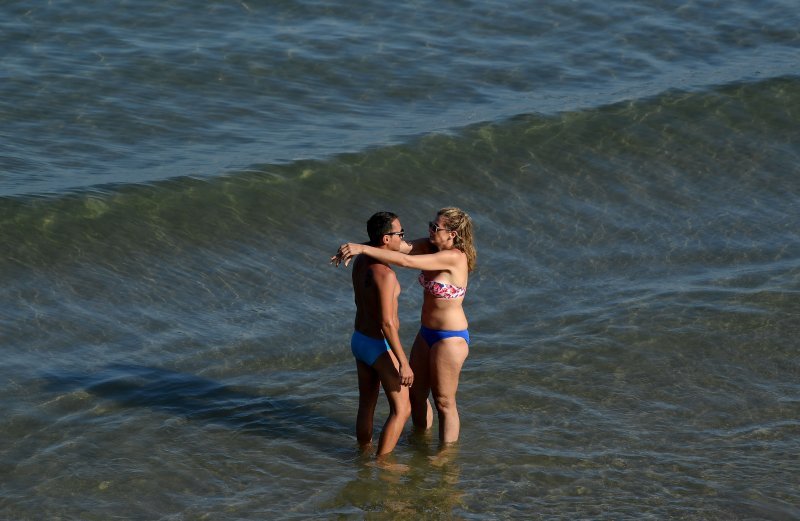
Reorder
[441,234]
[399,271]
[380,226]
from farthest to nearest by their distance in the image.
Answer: [399,271] < [441,234] < [380,226]

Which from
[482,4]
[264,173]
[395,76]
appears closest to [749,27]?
[482,4]

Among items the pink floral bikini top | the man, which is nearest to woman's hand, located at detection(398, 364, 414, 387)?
the man

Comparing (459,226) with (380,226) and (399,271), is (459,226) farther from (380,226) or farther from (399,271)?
(399,271)

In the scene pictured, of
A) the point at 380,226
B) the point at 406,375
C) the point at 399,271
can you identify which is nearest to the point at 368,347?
the point at 406,375

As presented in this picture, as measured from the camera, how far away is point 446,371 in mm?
8070

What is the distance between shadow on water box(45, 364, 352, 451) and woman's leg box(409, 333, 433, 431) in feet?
1.90

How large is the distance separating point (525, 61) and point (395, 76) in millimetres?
2328

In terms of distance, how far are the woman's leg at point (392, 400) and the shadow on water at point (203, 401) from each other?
24.0 inches

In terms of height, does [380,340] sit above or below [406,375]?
above

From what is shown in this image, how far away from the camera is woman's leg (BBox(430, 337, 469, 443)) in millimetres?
8031

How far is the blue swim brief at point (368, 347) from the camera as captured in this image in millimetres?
7883

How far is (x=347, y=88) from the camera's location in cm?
1672

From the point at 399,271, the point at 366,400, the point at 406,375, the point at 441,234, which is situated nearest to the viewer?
the point at 406,375

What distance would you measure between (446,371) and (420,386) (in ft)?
1.08
